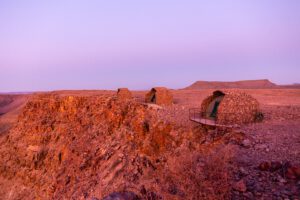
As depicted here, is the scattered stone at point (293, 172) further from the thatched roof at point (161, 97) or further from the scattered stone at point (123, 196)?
the thatched roof at point (161, 97)

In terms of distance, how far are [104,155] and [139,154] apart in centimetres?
186

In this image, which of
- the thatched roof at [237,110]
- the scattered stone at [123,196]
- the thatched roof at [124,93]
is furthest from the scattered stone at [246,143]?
the thatched roof at [124,93]

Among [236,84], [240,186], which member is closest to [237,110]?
[240,186]

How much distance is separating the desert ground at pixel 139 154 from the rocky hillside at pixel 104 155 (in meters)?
0.03

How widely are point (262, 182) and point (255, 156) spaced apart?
1384 mm

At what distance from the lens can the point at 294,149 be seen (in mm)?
7906

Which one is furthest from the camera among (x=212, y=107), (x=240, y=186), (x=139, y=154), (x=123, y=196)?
(x=212, y=107)

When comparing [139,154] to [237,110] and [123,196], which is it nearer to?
[123,196]

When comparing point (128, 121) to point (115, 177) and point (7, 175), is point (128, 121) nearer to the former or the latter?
point (115, 177)

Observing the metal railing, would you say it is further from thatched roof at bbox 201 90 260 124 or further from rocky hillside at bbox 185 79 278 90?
rocky hillside at bbox 185 79 278 90

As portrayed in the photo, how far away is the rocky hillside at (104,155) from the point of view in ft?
24.5

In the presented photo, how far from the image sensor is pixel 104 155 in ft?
40.1

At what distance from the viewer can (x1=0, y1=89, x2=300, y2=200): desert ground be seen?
22.4ft

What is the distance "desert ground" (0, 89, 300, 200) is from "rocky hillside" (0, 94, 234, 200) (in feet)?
0.10
